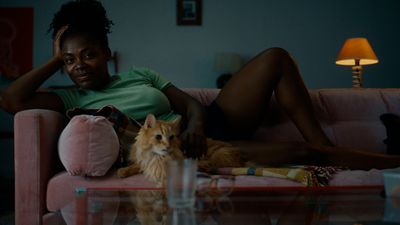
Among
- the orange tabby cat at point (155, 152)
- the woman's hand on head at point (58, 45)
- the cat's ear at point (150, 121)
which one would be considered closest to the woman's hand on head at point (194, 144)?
the orange tabby cat at point (155, 152)

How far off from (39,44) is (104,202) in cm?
301

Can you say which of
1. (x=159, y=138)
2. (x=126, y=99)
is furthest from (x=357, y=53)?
(x=159, y=138)

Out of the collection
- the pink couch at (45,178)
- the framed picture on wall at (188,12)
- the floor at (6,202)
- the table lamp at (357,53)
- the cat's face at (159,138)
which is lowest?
the floor at (6,202)

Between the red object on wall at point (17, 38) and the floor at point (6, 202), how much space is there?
99 centimetres

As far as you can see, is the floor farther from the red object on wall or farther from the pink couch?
the red object on wall

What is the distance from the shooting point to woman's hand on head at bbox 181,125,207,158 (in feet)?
3.89

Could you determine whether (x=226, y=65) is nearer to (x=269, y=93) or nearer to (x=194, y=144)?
(x=269, y=93)

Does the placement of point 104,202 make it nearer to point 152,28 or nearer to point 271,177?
point 271,177

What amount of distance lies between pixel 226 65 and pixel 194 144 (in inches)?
93.7

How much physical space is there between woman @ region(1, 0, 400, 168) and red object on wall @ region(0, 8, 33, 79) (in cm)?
209

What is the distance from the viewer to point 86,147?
115 cm

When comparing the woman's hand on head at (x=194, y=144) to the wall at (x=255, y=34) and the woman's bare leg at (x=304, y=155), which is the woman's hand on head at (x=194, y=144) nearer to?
the woman's bare leg at (x=304, y=155)

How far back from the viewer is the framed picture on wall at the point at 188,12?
142 inches

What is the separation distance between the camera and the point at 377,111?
182 cm
